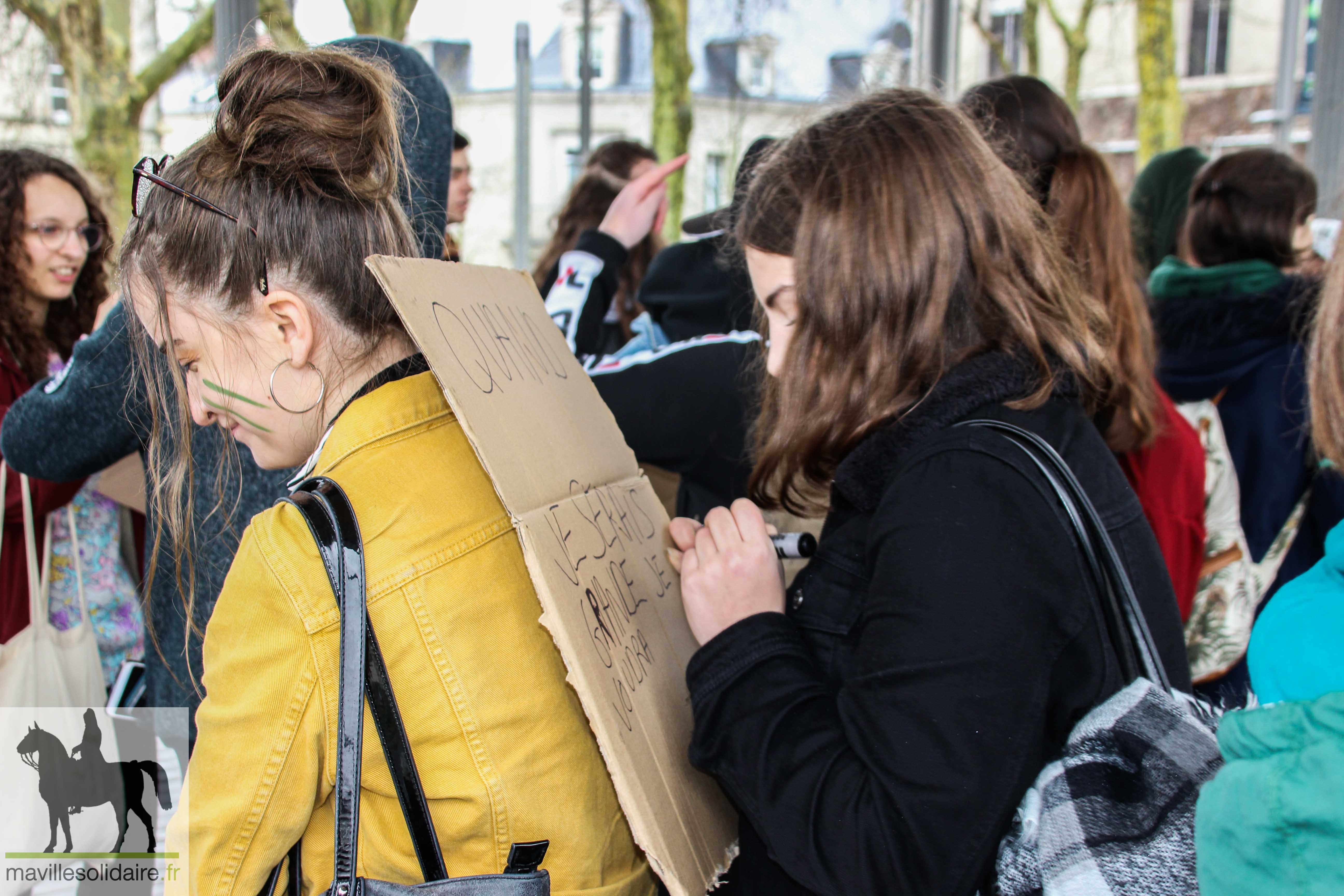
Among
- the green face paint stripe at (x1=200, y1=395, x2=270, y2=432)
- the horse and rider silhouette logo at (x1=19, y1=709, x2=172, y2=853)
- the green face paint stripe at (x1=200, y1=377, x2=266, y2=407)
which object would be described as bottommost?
the horse and rider silhouette logo at (x1=19, y1=709, x2=172, y2=853)

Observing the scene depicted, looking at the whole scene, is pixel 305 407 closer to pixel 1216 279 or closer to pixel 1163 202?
pixel 1216 279

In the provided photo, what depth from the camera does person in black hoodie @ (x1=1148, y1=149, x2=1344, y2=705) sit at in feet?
8.00

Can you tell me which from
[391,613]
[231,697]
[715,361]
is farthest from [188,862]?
[715,361]

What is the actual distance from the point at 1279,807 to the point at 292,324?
3.34 ft

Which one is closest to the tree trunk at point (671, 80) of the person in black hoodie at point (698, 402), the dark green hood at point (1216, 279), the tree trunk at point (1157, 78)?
the tree trunk at point (1157, 78)

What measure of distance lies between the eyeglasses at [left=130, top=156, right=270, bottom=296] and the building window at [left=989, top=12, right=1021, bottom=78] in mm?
10475

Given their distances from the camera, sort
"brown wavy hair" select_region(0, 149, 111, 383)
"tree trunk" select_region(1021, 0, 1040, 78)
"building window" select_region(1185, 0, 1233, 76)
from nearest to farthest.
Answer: "brown wavy hair" select_region(0, 149, 111, 383) → "tree trunk" select_region(1021, 0, 1040, 78) → "building window" select_region(1185, 0, 1233, 76)

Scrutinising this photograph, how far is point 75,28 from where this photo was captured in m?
6.86

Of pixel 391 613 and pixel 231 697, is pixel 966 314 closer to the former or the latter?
pixel 391 613

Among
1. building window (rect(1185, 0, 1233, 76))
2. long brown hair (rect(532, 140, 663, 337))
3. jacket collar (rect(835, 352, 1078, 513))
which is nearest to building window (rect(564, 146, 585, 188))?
long brown hair (rect(532, 140, 663, 337))

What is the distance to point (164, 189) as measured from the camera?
3.75ft

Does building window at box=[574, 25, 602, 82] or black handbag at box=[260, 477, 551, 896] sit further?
building window at box=[574, 25, 602, 82]

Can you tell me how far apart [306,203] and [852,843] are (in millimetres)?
892

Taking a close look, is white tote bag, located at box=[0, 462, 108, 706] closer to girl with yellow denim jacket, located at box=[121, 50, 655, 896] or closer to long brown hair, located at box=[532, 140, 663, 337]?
girl with yellow denim jacket, located at box=[121, 50, 655, 896]
